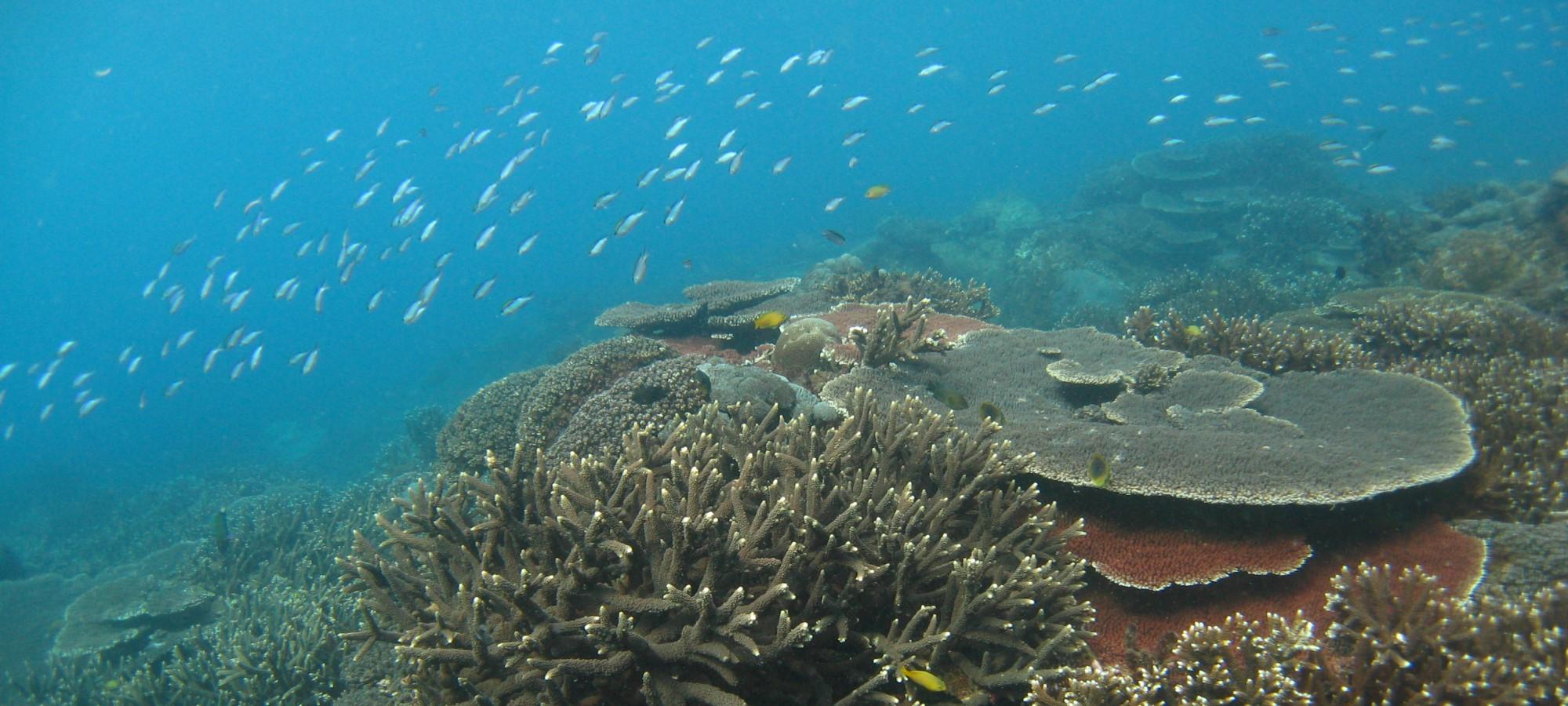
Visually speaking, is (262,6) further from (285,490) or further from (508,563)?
(508,563)

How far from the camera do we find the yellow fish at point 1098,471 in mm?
3953

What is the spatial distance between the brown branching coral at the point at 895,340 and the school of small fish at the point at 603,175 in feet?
5.65

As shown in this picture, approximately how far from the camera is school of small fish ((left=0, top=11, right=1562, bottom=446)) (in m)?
14.8

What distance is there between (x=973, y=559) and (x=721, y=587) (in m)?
1.28

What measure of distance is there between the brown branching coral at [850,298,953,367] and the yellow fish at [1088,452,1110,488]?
8.52 ft

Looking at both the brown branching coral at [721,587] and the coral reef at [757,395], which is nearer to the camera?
the brown branching coral at [721,587]

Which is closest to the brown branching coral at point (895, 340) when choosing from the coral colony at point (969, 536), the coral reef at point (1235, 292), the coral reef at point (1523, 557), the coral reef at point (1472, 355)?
the coral colony at point (969, 536)

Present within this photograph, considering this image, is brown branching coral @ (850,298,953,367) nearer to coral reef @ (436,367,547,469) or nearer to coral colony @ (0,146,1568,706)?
coral colony @ (0,146,1568,706)

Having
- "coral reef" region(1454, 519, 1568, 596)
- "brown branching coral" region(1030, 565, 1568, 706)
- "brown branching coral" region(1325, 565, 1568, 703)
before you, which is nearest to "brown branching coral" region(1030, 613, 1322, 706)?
"brown branching coral" region(1030, 565, 1568, 706)

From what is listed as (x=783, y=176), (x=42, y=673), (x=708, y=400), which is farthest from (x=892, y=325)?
(x=783, y=176)

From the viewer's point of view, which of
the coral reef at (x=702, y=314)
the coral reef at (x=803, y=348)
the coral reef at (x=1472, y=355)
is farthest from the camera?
the coral reef at (x=702, y=314)

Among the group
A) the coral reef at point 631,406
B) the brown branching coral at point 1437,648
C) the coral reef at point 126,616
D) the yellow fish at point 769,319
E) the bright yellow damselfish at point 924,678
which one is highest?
the coral reef at point 126,616

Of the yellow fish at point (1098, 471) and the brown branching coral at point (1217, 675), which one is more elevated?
the yellow fish at point (1098, 471)

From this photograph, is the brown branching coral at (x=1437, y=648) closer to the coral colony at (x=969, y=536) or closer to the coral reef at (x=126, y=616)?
the coral colony at (x=969, y=536)
